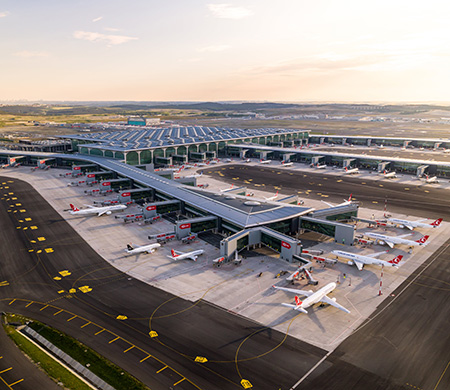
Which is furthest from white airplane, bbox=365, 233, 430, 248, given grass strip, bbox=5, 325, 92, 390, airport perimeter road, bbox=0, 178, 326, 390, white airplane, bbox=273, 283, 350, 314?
grass strip, bbox=5, 325, 92, 390

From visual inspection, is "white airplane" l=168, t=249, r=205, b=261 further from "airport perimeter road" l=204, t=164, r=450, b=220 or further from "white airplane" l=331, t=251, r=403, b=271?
"airport perimeter road" l=204, t=164, r=450, b=220

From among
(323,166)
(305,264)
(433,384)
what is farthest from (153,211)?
(323,166)

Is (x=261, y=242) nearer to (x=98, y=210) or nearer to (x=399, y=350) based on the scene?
(x=399, y=350)

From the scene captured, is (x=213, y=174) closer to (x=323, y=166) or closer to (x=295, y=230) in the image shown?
(x=323, y=166)

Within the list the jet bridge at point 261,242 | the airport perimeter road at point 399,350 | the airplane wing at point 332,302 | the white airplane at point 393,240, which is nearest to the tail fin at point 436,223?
the white airplane at point 393,240

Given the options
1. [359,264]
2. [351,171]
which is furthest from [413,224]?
[351,171]

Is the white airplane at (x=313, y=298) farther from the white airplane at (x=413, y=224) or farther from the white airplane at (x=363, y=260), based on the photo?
the white airplane at (x=413, y=224)
